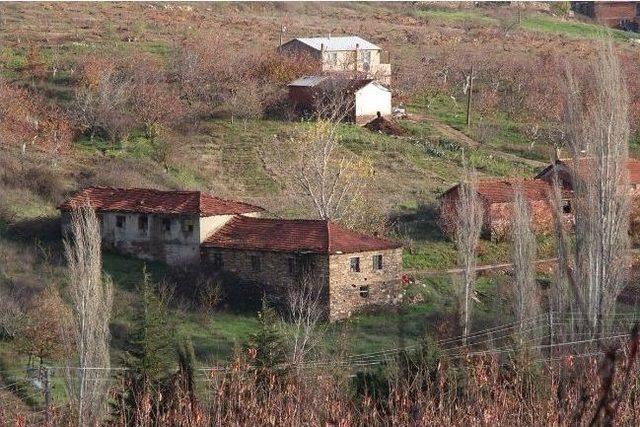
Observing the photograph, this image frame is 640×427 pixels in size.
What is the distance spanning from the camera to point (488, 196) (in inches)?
1389

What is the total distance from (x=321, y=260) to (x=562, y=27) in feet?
177

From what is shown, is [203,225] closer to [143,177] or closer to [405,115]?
[143,177]

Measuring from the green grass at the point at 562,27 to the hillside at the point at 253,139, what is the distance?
4.08 feet

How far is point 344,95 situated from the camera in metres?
46.2

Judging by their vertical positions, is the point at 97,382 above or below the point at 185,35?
below

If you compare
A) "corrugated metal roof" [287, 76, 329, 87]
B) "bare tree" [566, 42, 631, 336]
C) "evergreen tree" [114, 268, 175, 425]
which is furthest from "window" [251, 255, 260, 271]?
"corrugated metal roof" [287, 76, 329, 87]

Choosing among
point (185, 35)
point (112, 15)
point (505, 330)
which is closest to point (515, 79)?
point (185, 35)

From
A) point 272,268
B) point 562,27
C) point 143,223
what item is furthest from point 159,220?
point 562,27

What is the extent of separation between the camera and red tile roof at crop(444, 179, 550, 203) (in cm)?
3519

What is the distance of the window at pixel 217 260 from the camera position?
31.0 meters

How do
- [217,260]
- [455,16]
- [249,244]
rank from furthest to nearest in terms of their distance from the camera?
[455,16], [217,260], [249,244]

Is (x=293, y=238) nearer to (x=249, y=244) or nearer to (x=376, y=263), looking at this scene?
(x=249, y=244)

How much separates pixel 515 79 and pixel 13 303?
34.7m

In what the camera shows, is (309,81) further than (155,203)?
Yes
